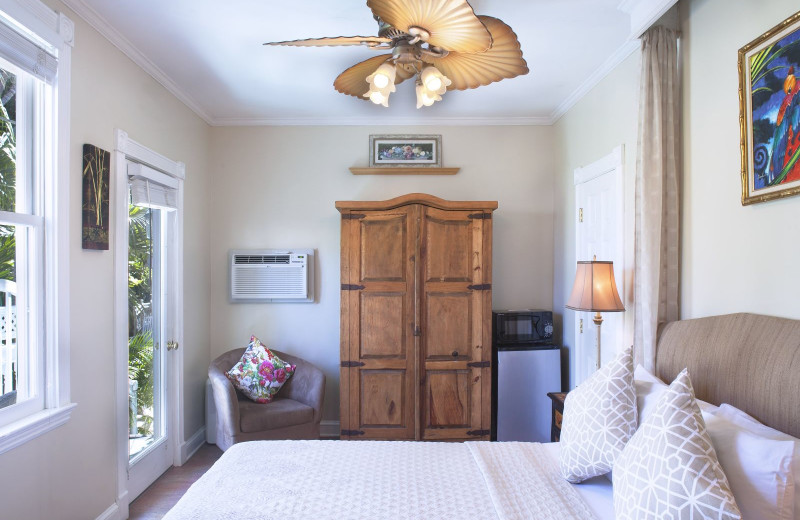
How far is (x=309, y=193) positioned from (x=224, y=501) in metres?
2.79

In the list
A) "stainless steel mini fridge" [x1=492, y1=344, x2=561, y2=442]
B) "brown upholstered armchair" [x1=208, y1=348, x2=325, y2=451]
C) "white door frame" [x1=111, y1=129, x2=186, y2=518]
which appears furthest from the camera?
"stainless steel mini fridge" [x1=492, y1=344, x2=561, y2=442]

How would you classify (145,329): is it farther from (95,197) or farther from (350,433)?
(350,433)

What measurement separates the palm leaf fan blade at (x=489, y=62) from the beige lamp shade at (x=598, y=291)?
1.13 m

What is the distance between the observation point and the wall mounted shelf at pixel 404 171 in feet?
12.4

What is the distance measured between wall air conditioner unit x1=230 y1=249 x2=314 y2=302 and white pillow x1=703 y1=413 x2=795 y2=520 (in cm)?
311

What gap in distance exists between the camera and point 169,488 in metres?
2.86

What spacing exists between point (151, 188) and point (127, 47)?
813mm

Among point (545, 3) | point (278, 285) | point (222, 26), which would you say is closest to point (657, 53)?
point (545, 3)

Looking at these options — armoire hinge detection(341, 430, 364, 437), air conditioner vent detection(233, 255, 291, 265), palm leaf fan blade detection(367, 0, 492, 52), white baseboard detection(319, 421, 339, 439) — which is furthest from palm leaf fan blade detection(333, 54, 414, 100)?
white baseboard detection(319, 421, 339, 439)

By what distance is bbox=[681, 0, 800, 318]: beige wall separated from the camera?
152 centimetres

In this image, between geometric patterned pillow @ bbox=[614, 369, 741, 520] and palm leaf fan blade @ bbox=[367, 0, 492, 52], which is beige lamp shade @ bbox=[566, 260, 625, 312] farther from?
palm leaf fan blade @ bbox=[367, 0, 492, 52]

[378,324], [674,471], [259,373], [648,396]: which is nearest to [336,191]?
[378,324]

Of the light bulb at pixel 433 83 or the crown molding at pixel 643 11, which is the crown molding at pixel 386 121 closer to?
the crown molding at pixel 643 11

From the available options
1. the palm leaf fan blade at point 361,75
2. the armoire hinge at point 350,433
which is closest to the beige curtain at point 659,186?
the palm leaf fan blade at point 361,75
